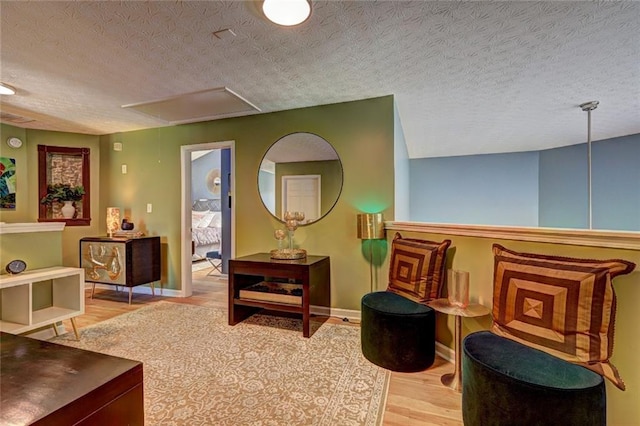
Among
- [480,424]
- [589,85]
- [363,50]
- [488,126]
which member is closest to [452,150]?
[488,126]

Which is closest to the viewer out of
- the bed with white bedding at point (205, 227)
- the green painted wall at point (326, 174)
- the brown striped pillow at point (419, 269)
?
the brown striped pillow at point (419, 269)

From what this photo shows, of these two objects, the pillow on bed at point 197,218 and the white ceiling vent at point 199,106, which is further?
the pillow on bed at point 197,218

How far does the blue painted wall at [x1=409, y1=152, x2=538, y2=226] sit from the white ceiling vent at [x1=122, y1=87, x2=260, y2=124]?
13.6ft

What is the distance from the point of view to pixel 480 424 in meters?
1.36

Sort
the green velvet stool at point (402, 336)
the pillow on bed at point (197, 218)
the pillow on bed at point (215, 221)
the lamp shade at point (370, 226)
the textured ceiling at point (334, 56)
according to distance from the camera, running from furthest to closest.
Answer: the pillow on bed at point (215, 221) → the pillow on bed at point (197, 218) → the lamp shade at point (370, 226) → the green velvet stool at point (402, 336) → the textured ceiling at point (334, 56)

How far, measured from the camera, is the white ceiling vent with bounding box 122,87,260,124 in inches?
116

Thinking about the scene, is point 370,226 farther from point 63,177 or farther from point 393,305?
point 63,177

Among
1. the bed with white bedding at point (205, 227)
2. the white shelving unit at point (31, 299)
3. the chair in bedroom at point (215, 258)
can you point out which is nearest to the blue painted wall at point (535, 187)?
the chair in bedroom at point (215, 258)

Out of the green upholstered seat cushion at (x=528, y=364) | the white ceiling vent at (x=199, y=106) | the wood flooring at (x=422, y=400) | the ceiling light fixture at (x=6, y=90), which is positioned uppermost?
the white ceiling vent at (x=199, y=106)

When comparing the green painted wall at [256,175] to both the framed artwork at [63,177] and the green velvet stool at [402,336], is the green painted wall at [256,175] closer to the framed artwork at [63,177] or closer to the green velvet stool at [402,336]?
the framed artwork at [63,177]

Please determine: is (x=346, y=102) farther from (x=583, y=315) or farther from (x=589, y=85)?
(x=583, y=315)

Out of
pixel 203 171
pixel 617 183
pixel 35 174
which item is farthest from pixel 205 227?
pixel 617 183

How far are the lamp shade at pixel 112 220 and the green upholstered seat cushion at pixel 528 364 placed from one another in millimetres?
4419

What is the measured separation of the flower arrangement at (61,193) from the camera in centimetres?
405
